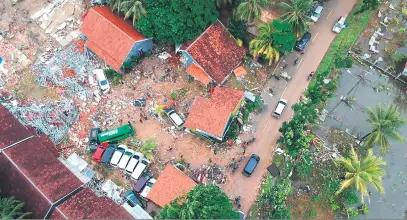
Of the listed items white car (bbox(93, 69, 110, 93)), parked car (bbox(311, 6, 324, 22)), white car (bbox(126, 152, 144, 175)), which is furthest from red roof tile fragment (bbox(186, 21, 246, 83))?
white car (bbox(126, 152, 144, 175))

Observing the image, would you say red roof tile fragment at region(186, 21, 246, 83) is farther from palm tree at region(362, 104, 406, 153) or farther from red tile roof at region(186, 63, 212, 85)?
palm tree at region(362, 104, 406, 153)

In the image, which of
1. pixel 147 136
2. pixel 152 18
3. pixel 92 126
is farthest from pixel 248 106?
pixel 92 126

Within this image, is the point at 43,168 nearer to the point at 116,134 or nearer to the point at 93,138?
the point at 93,138

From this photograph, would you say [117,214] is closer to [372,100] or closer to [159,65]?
[159,65]

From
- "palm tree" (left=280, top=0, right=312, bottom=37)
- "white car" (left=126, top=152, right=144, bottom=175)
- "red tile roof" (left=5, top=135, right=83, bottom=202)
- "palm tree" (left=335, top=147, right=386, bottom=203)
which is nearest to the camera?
"red tile roof" (left=5, top=135, right=83, bottom=202)

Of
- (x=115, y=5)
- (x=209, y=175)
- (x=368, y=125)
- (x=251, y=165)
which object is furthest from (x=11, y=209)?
(x=368, y=125)

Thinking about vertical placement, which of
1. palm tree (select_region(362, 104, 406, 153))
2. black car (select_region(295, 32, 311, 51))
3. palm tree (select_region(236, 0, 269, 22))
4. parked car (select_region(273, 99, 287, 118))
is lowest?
parked car (select_region(273, 99, 287, 118))
